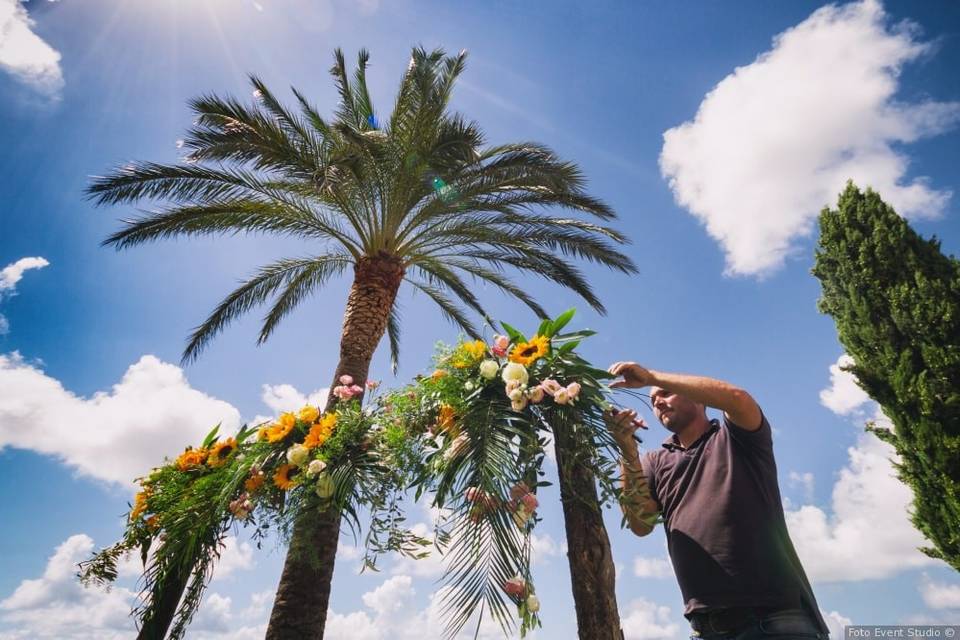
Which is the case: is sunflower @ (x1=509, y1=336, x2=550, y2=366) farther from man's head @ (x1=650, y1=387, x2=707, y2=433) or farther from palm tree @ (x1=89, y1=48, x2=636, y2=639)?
palm tree @ (x1=89, y1=48, x2=636, y2=639)

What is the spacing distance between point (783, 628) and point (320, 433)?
2.41 meters

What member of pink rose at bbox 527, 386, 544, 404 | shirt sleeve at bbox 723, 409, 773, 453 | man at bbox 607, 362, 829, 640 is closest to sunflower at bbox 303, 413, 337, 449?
pink rose at bbox 527, 386, 544, 404

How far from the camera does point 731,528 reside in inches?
78.0

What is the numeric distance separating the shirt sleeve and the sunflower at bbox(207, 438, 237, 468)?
3416mm

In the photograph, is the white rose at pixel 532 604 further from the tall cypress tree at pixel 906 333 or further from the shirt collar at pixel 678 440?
the tall cypress tree at pixel 906 333

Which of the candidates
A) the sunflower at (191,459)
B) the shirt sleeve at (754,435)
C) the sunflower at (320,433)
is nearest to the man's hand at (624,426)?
the shirt sleeve at (754,435)

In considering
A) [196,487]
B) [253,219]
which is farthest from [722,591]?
[253,219]

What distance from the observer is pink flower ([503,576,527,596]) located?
1.84 meters

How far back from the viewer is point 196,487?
3.33 m

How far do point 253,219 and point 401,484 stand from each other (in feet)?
20.4

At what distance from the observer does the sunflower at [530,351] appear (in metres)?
2.35

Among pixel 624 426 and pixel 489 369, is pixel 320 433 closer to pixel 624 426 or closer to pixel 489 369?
pixel 489 369

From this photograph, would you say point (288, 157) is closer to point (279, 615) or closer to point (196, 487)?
point (196, 487)

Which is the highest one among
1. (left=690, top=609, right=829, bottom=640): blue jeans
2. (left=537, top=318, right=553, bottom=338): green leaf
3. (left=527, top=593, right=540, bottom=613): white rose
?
(left=537, top=318, right=553, bottom=338): green leaf
